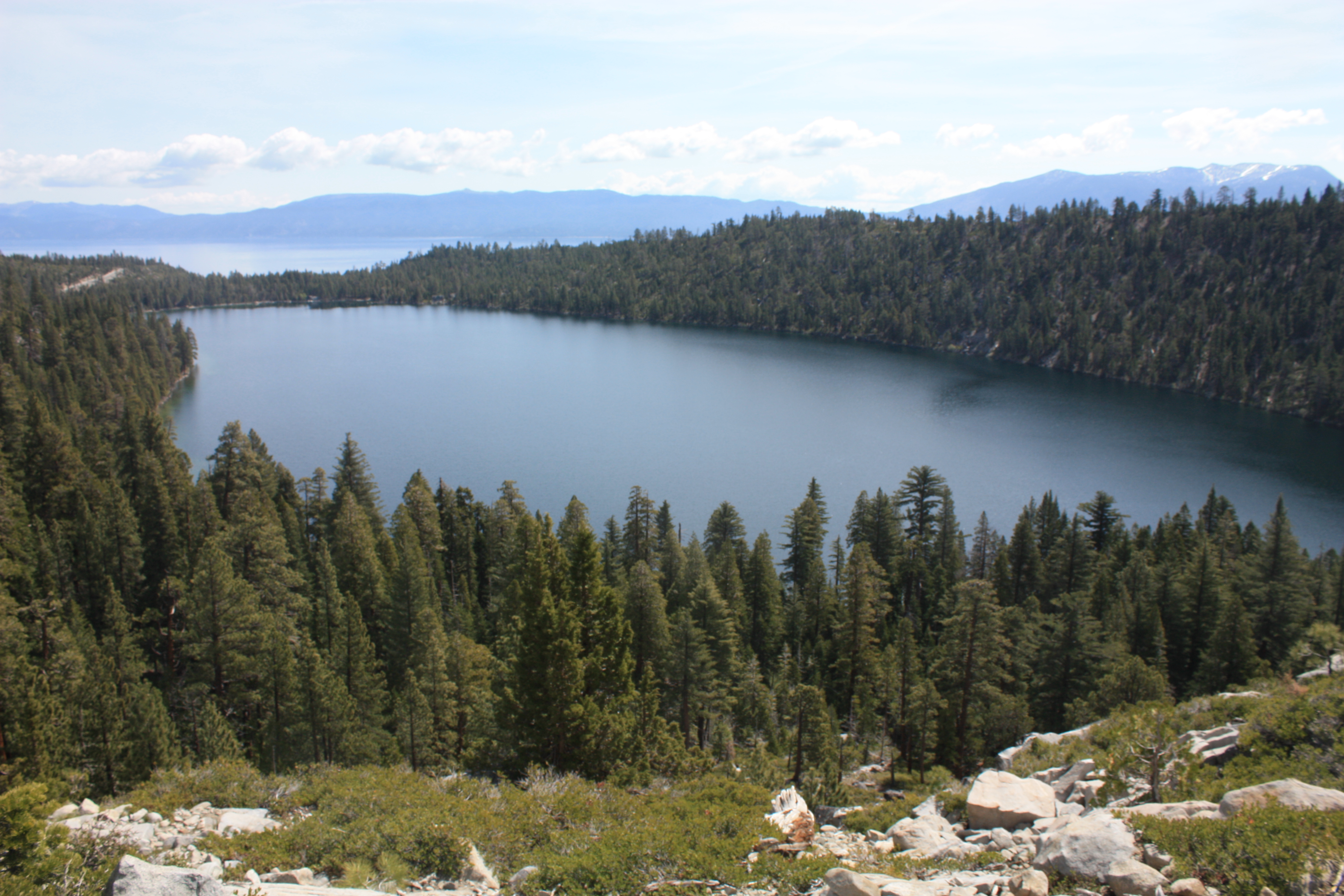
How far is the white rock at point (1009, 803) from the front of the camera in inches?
582

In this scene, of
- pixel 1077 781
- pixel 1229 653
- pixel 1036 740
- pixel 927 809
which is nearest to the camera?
pixel 1077 781

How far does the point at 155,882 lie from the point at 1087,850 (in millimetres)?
12067

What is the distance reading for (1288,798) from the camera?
39.5 feet

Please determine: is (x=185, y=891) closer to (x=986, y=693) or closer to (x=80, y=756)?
(x=80, y=756)

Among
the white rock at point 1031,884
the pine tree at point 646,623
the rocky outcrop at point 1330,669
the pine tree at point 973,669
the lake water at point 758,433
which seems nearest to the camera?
the white rock at point 1031,884

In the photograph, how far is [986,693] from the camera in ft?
115

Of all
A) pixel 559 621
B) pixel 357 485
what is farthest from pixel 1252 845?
pixel 357 485

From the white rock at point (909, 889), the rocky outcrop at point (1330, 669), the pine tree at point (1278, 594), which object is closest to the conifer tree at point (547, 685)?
the white rock at point (909, 889)

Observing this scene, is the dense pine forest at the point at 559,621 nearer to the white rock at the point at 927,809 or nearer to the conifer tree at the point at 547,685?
the conifer tree at the point at 547,685

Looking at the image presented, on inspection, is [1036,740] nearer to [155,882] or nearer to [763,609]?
[155,882]

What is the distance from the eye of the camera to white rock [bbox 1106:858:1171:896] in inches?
392

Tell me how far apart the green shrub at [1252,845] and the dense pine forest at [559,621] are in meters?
15.4

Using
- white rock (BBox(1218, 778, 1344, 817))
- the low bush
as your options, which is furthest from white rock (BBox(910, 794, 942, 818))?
white rock (BBox(1218, 778, 1344, 817))

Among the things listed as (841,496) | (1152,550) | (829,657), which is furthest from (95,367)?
(1152,550)
